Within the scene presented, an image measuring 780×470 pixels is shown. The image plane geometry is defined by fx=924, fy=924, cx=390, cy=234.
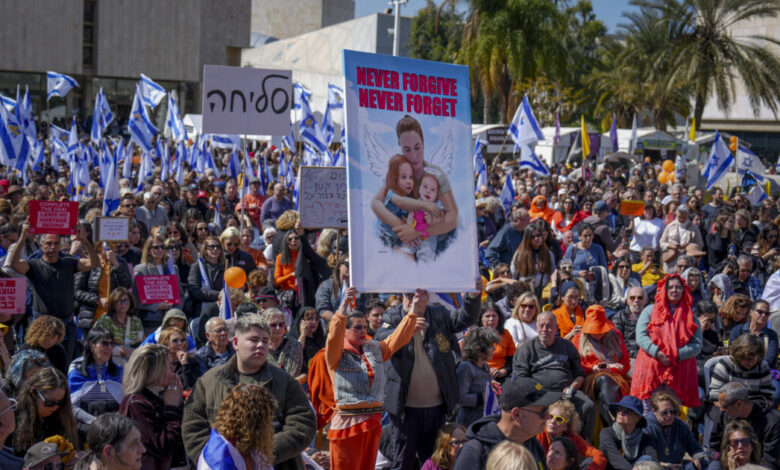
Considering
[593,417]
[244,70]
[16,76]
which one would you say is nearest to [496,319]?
[593,417]

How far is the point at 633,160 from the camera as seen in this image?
1163 inches

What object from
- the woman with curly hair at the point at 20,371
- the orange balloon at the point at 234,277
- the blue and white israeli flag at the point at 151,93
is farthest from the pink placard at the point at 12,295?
the blue and white israeli flag at the point at 151,93

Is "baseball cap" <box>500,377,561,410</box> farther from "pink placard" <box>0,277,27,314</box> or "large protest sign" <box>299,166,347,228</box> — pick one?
"large protest sign" <box>299,166,347,228</box>

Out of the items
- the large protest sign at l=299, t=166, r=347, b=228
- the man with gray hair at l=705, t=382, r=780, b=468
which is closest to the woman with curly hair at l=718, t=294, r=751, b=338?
the man with gray hair at l=705, t=382, r=780, b=468

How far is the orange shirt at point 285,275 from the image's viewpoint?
30.0 ft

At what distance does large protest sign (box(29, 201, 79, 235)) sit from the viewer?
8000 millimetres

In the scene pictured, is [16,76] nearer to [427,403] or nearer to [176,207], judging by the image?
[176,207]

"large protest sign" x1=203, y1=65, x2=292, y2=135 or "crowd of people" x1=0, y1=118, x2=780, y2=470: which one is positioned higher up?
"large protest sign" x1=203, y1=65, x2=292, y2=135

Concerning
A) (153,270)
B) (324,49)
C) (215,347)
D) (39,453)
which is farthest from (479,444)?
(324,49)

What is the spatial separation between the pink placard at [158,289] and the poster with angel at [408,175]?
3460 mm

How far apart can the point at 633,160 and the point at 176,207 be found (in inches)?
747

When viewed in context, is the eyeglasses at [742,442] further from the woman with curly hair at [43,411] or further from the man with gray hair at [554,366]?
the woman with curly hair at [43,411]

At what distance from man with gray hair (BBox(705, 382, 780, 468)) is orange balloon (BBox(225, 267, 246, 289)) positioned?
151 inches

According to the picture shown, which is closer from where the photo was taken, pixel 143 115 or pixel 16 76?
pixel 143 115
